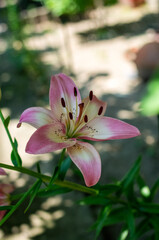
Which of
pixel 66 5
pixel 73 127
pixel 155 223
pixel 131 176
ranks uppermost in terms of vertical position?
pixel 66 5

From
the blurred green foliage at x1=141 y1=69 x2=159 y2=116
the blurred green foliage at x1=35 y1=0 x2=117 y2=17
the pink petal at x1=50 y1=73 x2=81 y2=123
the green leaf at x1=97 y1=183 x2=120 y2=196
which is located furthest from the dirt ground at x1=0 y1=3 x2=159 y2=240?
the blurred green foliage at x1=35 y1=0 x2=117 y2=17

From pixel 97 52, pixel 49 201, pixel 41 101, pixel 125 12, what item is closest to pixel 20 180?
pixel 49 201

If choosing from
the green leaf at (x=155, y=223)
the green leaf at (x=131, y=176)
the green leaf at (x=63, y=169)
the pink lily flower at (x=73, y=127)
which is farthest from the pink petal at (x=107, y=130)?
the green leaf at (x=155, y=223)

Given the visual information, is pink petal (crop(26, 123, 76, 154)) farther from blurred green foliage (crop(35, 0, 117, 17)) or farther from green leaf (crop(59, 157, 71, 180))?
blurred green foliage (crop(35, 0, 117, 17))

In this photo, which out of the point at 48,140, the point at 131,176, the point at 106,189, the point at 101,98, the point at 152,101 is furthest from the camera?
the point at 101,98

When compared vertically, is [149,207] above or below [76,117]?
below

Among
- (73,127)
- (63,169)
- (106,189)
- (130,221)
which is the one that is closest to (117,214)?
(130,221)

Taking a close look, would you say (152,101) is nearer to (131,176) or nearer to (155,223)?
(131,176)

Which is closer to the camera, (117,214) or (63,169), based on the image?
(63,169)
